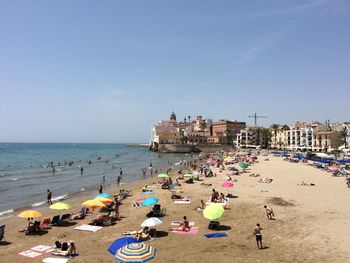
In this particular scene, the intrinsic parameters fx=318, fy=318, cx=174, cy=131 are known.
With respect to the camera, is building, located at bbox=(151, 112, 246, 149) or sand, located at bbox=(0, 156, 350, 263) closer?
sand, located at bbox=(0, 156, 350, 263)

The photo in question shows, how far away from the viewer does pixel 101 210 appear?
71.5ft

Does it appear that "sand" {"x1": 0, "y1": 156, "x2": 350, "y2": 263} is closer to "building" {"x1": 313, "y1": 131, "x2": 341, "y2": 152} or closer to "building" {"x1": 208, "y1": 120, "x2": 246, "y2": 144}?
"building" {"x1": 313, "y1": 131, "x2": 341, "y2": 152}

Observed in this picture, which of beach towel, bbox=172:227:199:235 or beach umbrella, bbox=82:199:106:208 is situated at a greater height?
beach umbrella, bbox=82:199:106:208

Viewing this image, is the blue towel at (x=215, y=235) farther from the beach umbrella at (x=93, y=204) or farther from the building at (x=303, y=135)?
the building at (x=303, y=135)

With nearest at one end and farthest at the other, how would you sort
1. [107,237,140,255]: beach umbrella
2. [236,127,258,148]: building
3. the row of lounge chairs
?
[107,237,140,255]: beach umbrella, the row of lounge chairs, [236,127,258,148]: building

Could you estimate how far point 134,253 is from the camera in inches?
400

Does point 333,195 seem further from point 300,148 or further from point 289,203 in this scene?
point 300,148

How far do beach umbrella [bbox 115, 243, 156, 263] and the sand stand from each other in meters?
2.03

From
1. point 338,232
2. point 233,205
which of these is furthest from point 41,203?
point 338,232

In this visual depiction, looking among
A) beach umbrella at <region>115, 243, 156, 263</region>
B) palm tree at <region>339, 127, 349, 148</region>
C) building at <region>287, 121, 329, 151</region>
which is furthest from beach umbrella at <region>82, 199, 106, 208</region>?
building at <region>287, 121, 329, 151</region>

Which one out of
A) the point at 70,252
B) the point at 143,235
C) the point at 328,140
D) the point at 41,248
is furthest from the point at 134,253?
the point at 328,140

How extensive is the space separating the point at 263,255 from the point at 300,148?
81297 millimetres

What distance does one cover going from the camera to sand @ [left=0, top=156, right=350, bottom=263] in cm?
1240

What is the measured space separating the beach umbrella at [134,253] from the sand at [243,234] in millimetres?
2028
